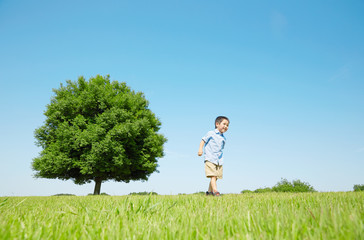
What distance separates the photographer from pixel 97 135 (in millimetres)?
19000

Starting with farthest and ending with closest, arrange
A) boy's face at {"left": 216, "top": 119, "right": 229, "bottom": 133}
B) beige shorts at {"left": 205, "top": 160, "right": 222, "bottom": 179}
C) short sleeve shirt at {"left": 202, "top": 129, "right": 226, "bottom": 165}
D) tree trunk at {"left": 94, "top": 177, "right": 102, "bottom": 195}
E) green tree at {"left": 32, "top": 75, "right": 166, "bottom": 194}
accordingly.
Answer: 1. tree trunk at {"left": 94, "top": 177, "right": 102, "bottom": 195}
2. green tree at {"left": 32, "top": 75, "right": 166, "bottom": 194}
3. boy's face at {"left": 216, "top": 119, "right": 229, "bottom": 133}
4. short sleeve shirt at {"left": 202, "top": 129, "right": 226, "bottom": 165}
5. beige shorts at {"left": 205, "top": 160, "right": 222, "bottom": 179}

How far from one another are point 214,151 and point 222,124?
3.54 ft

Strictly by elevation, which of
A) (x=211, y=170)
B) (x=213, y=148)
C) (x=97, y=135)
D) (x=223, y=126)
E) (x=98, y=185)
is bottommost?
(x=98, y=185)

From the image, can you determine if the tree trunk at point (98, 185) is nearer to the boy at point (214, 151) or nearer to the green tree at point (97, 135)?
the green tree at point (97, 135)

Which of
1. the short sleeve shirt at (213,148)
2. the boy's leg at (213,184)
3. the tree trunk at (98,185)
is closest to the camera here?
the boy's leg at (213,184)

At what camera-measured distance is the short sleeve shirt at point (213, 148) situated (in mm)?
8414

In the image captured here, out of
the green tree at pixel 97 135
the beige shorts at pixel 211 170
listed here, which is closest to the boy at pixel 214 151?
the beige shorts at pixel 211 170

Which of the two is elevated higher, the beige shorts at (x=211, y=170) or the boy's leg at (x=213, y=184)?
the beige shorts at (x=211, y=170)

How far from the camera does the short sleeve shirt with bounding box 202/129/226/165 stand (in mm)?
8414

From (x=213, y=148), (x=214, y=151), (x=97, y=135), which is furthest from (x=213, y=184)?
(x=97, y=135)

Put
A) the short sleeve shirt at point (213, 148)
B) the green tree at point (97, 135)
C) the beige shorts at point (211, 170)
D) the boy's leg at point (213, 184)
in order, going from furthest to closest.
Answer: the green tree at point (97, 135)
the short sleeve shirt at point (213, 148)
the beige shorts at point (211, 170)
the boy's leg at point (213, 184)

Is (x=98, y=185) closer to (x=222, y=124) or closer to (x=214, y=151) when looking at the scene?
(x=214, y=151)

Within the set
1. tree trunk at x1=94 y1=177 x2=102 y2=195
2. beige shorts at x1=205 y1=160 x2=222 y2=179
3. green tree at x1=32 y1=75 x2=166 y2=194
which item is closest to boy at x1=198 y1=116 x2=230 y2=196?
beige shorts at x1=205 y1=160 x2=222 y2=179

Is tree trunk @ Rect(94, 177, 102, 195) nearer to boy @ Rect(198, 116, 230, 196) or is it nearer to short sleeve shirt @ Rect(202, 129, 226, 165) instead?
boy @ Rect(198, 116, 230, 196)
